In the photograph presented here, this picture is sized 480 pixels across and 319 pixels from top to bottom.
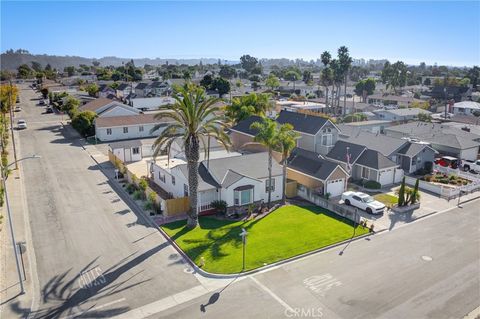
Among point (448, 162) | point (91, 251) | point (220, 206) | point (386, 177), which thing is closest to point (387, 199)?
point (386, 177)

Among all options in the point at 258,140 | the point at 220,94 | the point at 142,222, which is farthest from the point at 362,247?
the point at 220,94

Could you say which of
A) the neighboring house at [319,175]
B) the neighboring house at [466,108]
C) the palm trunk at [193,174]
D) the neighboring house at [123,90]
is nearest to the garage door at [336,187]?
the neighboring house at [319,175]

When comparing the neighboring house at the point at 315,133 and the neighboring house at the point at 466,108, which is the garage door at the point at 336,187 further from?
the neighboring house at the point at 466,108

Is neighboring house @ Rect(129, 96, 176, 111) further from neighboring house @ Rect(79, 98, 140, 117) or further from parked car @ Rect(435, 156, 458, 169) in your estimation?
parked car @ Rect(435, 156, 458, 169)

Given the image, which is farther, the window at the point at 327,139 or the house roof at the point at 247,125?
the house roof at the point at 247,125

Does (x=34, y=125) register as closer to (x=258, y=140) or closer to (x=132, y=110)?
(x=132, y=110)

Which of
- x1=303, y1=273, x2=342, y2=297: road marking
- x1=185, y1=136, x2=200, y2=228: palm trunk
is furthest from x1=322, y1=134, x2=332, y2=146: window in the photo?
A: x1=303, y1=273, x2=342, y2=297: road marking

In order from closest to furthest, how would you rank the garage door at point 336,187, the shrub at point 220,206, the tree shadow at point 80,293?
the tree shadow at point 80,293 < the shrub at point 220,206 < the garage door at point 336,187
